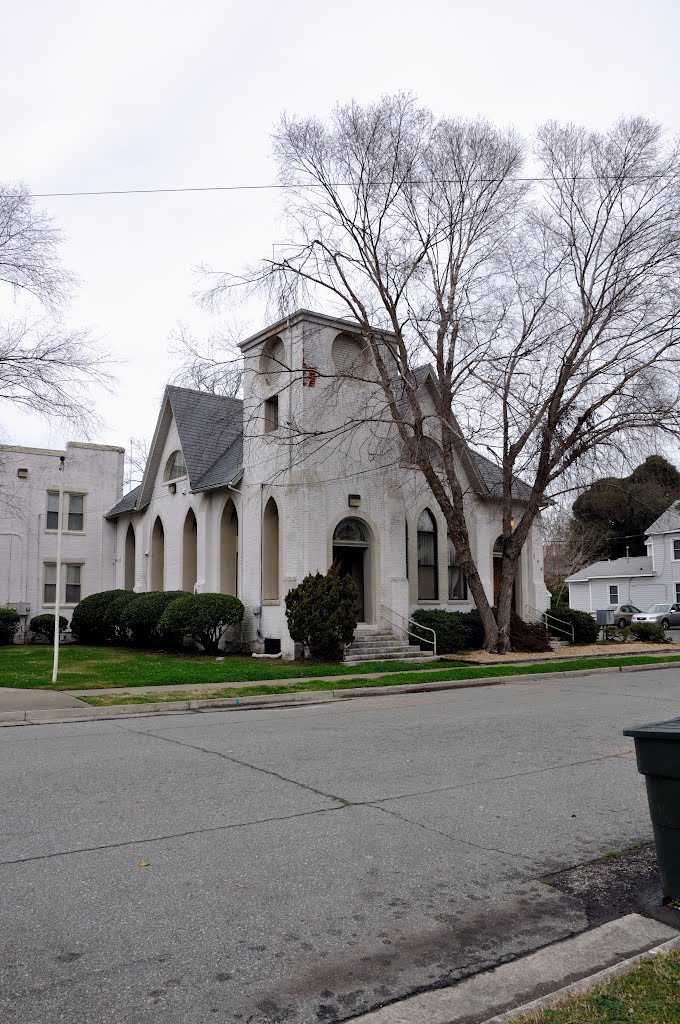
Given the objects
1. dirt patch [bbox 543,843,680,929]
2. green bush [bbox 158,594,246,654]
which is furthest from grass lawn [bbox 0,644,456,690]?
dirt patch [bbox 543,843,680,929]

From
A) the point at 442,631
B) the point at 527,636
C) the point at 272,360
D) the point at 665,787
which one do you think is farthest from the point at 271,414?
the point at 665,787

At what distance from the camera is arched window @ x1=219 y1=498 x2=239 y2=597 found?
85.9 ft

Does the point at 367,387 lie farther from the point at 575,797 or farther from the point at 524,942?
the point at 524,942

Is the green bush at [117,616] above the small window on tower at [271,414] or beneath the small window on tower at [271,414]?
beneath

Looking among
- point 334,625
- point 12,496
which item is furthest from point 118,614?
point 334,625

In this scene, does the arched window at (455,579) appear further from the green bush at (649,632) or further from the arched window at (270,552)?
the green bush at (649,632)

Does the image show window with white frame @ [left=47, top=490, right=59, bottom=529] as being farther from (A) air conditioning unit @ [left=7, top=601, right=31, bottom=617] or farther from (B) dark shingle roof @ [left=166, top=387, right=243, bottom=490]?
(B) dark shingle roof @ [left=166, top=387, right=243, bottom=490]

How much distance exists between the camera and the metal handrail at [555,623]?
27734 mm

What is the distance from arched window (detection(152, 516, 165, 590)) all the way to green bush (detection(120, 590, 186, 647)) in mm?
3245

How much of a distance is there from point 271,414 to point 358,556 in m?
4.93

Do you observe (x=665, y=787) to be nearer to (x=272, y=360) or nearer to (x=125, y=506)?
(x=272, y=360)

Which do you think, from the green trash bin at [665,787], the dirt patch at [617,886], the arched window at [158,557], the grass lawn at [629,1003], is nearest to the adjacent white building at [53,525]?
the arched window at [158,557]

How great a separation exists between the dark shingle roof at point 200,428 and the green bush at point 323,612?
275 inches

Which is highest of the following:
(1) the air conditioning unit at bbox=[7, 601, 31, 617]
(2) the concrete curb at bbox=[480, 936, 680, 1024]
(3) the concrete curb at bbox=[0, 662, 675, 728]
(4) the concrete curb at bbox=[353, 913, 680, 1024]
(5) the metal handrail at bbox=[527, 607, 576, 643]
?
(1) the air conditioning unit at bbox=[7, 601, 31, 617]
